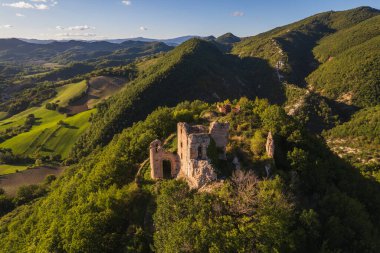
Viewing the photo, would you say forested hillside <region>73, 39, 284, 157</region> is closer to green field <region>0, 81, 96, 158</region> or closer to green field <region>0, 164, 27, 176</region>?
green field <region>0, 81, 96, 158</region>

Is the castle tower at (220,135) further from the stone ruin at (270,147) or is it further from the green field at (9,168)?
the green field at (9,168)

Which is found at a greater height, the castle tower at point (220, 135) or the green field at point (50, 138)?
the castle tower at point (220, 135)

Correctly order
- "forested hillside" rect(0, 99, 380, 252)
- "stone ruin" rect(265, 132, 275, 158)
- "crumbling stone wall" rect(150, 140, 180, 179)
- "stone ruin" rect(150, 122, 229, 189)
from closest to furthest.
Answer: "forested hillside" rect(0, 99, 380, 252) < "stone ruin" rect(150, 122, 229, 189) < "stone ruin" rect(265, 132, 275, 158) < "crumbling stone wall" rect(150, 140, 180, 179)

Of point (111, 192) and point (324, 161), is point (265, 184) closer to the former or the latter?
point (324, 161)

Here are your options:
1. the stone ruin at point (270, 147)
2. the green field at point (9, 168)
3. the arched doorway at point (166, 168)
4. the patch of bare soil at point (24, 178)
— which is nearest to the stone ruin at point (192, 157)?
the arched doorway at point (166, 168)

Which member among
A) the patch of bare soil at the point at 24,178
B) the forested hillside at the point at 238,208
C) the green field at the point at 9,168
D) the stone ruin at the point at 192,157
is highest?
the stone ruin at the point at 192,157

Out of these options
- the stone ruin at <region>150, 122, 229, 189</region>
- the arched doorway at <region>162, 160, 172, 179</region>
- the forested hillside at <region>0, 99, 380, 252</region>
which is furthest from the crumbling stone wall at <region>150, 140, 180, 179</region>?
the forested hillside at <region>0, 99, 380, 252</region>

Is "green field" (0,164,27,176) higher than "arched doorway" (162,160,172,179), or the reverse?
"arched doorway" (162,160,172,179)
